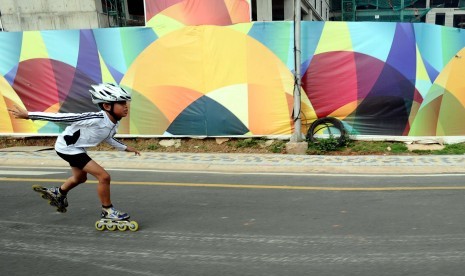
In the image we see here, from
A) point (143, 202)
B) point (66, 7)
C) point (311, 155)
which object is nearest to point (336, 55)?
point (311, 155)

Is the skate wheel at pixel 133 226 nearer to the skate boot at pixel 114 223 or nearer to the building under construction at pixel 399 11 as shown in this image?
the skate boot at pixel 114 223

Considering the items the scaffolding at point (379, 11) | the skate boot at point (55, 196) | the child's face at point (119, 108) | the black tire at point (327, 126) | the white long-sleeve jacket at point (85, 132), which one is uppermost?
the scaffolding at point (379, 11)

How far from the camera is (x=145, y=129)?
35.0 ft

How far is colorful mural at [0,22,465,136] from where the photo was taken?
31.8 ft

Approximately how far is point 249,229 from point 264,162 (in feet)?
12.9

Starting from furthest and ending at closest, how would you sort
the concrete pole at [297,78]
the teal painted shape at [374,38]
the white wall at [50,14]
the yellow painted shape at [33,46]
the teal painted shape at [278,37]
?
the white wall at [50,14]
the yellow painted shape at [33,46]
the teal painted shape at [278,37]
the teal painted shape at [374,38]
the concrete pole at [297,78]

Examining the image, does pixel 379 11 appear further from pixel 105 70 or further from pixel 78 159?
pixel 78 159

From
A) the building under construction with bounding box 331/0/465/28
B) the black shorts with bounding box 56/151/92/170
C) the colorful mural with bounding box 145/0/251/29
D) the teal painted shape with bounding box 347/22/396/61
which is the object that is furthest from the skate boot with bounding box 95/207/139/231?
the building under construction with bounding box 331/0/465/28

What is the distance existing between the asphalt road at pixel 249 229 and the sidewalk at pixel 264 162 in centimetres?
78

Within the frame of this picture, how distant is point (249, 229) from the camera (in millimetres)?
4848

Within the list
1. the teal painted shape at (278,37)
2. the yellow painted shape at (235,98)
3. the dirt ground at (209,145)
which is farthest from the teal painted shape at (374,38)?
the dirt ground at (209,145)

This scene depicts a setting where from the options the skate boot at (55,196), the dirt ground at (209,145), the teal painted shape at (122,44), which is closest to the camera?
the skate boot at (55,196)

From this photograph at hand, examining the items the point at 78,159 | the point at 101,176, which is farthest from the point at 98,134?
the point at 101,176

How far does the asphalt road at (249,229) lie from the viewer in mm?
3887
